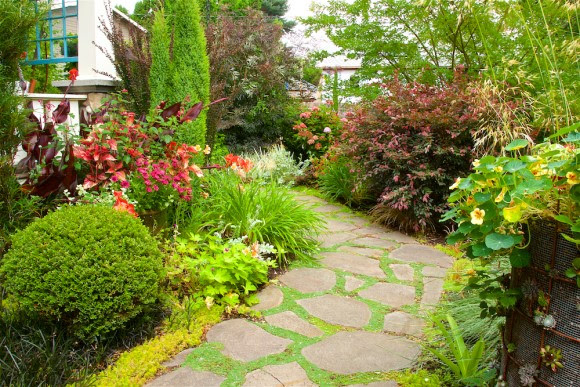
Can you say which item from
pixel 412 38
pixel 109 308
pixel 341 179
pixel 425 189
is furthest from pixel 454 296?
pixel 412 38

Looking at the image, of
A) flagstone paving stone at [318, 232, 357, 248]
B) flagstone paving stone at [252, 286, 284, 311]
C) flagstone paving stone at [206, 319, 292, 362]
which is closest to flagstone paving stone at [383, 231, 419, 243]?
flagstone paving stone at [318, 232, 357, 248]

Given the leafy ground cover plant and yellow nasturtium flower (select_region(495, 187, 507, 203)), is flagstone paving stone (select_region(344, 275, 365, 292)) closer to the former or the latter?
the leafy ground cover plant

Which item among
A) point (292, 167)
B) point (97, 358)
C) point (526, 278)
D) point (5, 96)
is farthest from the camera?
point (292, 167)

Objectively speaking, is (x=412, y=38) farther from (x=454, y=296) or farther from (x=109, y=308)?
(x=109, y=308)

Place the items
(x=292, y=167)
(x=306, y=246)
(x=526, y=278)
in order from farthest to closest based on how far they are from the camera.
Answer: (x=292, y=167) < (x=306, y=246) < (x=526, y=278)

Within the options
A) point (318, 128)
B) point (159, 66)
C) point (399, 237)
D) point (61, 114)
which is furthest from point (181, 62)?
point (318, 128)

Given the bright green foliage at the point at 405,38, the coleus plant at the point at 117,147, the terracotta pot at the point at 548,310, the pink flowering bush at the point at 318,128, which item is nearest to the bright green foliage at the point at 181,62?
the coleus plant at the point at 117,147

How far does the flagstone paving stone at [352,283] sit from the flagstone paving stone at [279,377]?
110cm

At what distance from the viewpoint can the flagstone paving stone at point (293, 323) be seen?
8.88 ft

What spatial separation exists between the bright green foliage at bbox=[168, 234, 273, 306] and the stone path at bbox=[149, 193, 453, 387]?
15 cm

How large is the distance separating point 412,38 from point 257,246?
4.24 meters

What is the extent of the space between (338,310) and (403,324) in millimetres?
413

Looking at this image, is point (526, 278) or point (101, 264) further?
point (101, 264)

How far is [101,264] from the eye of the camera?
2344 millimetres
